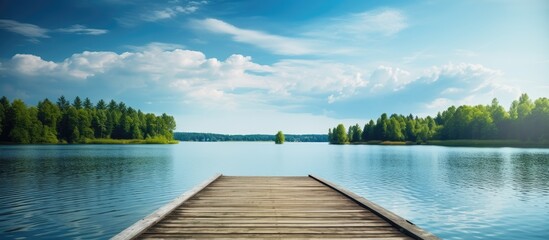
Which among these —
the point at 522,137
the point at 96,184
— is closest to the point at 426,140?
the point at 522,137

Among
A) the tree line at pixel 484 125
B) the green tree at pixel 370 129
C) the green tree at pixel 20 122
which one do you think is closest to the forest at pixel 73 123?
the green tree at pixel 20 122

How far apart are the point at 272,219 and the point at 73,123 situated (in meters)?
158

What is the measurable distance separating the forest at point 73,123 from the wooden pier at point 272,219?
14231 cm

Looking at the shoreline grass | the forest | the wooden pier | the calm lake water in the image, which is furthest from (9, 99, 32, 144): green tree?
the wooden pier

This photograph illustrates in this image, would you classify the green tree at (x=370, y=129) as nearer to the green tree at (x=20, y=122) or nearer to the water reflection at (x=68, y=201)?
the green tree at (x=20, y=122)

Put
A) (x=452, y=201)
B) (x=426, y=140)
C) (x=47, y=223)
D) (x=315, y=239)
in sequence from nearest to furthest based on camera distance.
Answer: (x=315, y=239) < (x=47, y=223) < (x=452, y=201) < (x=426, y=140)

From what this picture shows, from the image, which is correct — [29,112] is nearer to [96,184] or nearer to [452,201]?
[96,184]

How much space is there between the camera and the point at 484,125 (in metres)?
133

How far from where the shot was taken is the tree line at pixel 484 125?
115625 mm

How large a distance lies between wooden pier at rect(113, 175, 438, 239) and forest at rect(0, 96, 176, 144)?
5603 inches

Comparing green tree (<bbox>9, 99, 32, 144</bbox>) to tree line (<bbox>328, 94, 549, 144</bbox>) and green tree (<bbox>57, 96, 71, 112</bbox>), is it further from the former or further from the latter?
tree line (<bbox>328, 94, 549, 144</bbox>)

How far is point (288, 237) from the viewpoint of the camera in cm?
832

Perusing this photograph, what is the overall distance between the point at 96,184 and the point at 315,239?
24.8 meters

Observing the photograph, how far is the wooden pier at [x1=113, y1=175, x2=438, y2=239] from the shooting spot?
8516 mm
